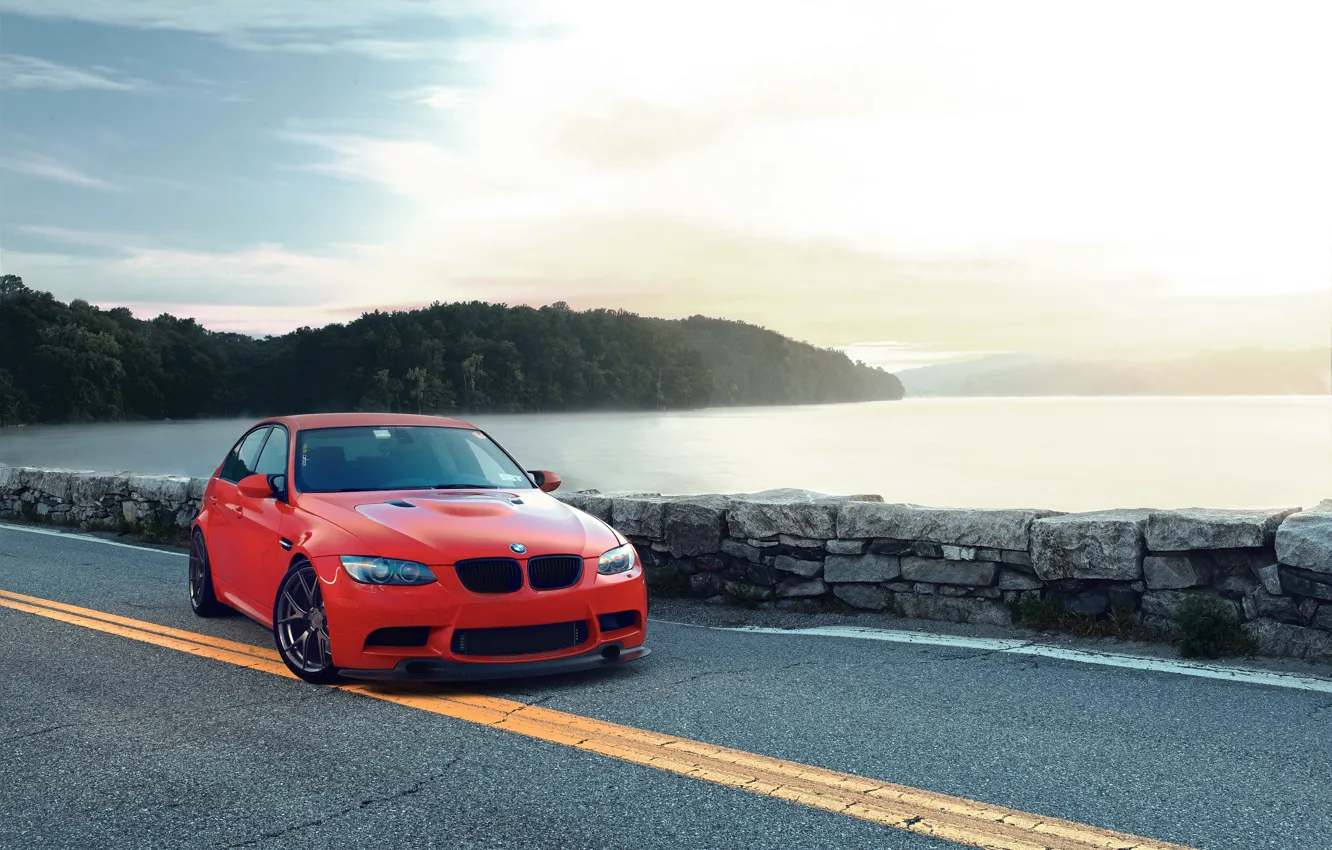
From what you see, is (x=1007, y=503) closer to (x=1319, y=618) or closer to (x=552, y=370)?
(x=1319, y=618)

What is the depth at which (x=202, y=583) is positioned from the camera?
7.48m

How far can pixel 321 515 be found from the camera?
5.91 m

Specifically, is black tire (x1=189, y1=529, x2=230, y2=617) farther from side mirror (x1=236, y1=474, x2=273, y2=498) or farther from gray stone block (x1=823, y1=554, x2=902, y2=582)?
gray stone block (x1=823, y1=554, x2=902, y2=582)

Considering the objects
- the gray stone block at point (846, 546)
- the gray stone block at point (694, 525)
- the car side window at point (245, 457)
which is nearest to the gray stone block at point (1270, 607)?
the gray stone block at point (846, 546)

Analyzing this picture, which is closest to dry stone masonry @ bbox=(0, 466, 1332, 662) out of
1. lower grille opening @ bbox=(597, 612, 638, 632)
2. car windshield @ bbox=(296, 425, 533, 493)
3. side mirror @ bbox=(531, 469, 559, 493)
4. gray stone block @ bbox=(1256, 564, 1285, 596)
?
gray stone block @ bbox=(1256, 564, 1285, 596)

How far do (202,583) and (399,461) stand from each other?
1.94 m

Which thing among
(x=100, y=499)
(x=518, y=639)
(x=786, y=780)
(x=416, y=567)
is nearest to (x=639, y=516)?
(x=518, y=639)

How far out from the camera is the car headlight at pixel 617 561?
575 cm

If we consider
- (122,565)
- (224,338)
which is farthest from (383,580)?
(224,338)

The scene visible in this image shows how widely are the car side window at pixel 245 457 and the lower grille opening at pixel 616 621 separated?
120 inches

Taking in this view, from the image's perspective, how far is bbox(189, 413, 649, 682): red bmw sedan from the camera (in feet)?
17.4

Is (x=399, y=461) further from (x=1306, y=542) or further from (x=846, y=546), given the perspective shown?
(x=1306, y=542)

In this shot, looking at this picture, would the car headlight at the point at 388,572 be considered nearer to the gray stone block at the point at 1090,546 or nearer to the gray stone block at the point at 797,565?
the gray stone block at the point at 797,565

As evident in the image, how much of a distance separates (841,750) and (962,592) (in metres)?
3.28
